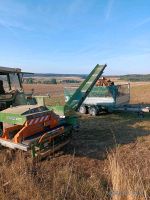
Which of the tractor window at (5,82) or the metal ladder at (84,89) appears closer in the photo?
the tractor window at (5,82)

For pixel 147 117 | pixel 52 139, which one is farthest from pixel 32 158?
pixel 147 117

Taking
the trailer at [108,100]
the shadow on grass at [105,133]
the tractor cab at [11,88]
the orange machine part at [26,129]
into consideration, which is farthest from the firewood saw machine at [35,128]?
the trailer at [108,100]

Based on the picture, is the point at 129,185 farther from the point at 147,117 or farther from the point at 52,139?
the point at 147,117

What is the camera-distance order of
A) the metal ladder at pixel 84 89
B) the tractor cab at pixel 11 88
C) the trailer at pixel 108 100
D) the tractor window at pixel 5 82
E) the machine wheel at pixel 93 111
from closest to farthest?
1. the tractor cab at pixel 11 88
2. the tractor window at pixel 5 82
3. the metal ladder at pixel 84 89
4. the trailer at pixel 108 100
5. the machine wheel at pixel 93 111

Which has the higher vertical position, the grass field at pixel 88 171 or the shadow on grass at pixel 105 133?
the grass field at pixel 88 171

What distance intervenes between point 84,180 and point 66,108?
3730 mm

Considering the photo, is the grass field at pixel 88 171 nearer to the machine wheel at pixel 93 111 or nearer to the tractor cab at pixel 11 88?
the tractor cab at pixel 11 88

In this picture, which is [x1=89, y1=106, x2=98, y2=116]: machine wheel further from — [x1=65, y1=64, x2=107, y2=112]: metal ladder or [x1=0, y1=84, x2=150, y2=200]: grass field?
[x1=0, y1=84, x2=150, y2=200]: grass field

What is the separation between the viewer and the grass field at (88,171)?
4270 millimetres

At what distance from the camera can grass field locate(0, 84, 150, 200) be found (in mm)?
4270

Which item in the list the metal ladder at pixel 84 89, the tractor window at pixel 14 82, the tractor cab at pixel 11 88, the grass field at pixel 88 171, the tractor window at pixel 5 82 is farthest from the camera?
the metal ladder at pixel 84 89

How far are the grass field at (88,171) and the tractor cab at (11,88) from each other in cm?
214

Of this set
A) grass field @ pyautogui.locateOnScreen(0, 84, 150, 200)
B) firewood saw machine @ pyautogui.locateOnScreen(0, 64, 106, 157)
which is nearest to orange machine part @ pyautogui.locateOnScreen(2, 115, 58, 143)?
firewood saw machine @ pyautogui.locateOnScreen(0, 64, 106, 157)

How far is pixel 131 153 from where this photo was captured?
23.7 ft
